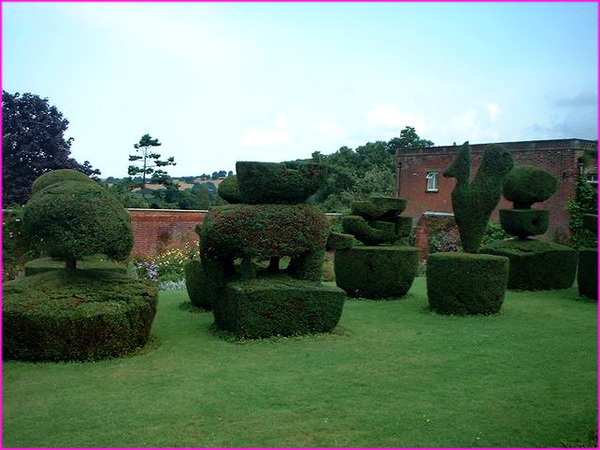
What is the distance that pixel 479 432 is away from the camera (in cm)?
536

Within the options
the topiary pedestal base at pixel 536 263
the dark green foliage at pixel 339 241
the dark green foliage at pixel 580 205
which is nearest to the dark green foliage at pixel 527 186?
the topiary pedestal base at pixel 536 263

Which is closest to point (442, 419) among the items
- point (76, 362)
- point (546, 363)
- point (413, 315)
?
point (546, 363)

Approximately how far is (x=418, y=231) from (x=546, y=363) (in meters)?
14.3

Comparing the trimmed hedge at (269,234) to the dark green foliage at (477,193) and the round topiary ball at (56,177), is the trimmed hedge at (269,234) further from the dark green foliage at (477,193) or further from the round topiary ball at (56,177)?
the dark green foliage at (477,193)

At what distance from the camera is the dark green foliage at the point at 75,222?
25.2ft

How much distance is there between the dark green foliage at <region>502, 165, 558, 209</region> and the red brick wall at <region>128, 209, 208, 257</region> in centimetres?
1044

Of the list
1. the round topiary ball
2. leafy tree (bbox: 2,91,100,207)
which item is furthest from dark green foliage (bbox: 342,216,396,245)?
leafy tree (bbox: 2,91,100,207)

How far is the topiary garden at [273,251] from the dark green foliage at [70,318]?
62.3 inches

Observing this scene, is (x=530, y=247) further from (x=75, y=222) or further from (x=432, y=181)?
(x=432, y=181)

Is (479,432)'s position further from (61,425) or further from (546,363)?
(61,425)

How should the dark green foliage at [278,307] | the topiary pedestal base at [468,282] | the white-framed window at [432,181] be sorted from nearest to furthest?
1. the dark green foliage at [278,307]
2. the topiary pedestal base at [468,282]
3. the white-framed window at [432,181]

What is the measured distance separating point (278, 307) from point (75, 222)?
3.19 m

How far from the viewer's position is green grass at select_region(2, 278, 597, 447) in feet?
17.3

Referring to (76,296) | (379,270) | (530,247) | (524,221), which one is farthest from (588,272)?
(76,296)
